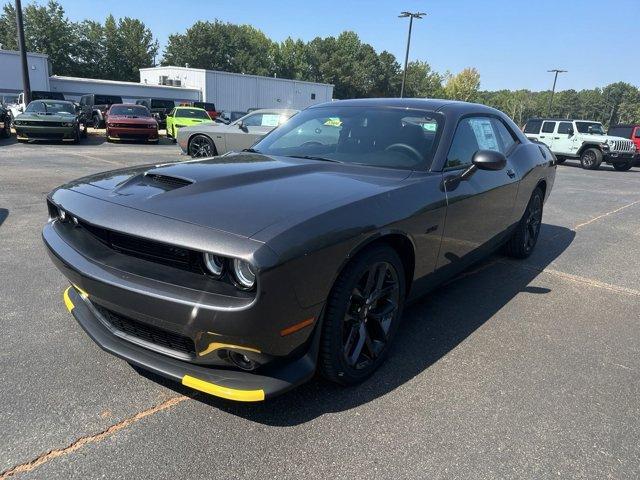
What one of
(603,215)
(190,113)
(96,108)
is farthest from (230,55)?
(603,215)

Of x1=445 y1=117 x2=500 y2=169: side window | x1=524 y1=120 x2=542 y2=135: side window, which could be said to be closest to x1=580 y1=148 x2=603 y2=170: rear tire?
x1=524 y1=120 x2=542 y2=135: side window

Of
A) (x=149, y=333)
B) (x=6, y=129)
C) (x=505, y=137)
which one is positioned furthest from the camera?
(x=6, y=129)

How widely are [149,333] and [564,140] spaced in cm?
1942

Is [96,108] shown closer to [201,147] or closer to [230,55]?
[201,147]

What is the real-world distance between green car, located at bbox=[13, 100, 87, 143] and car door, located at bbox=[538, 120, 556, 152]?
17.1 metres

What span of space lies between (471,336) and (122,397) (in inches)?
86.1

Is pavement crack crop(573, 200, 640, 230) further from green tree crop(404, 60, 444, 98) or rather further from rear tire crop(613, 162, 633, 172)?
green tree crop(404, 60, 444, 98)

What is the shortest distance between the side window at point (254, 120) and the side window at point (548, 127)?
1260cm

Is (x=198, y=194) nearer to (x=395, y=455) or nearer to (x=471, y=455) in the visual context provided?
(x=395, y=455)

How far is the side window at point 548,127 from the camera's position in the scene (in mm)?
18844

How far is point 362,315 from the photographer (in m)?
2.53

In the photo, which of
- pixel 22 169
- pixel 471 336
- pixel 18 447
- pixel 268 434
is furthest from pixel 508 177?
pixel 22 169

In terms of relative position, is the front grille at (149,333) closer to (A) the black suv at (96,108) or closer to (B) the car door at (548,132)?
(B) the car door at (548,132)

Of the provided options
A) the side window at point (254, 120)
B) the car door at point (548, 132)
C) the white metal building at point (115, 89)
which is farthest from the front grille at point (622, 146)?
the white metal building at point (115, 89)
